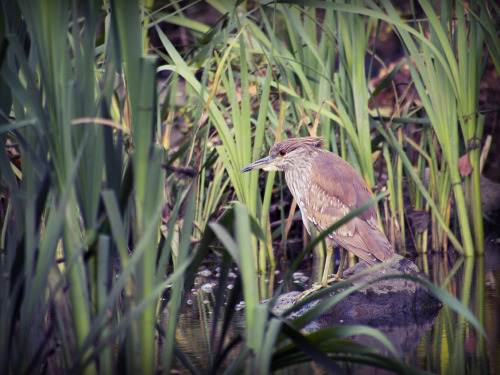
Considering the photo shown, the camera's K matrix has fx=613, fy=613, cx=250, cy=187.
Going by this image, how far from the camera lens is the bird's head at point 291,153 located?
13.9 ft

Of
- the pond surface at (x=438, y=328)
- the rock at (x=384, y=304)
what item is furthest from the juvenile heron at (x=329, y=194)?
the pond surface at (x=438, y=328)

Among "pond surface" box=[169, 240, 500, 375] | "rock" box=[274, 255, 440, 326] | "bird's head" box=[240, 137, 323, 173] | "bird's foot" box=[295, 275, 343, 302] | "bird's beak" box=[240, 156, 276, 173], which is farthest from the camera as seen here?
"bird's head" box=[240, 137, 323, 173]

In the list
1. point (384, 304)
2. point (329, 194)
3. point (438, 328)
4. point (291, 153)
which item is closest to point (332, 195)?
point (329, 194)

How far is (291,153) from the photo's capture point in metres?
4.27

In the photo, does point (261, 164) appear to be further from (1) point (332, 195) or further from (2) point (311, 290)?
(2) point (311, 290)

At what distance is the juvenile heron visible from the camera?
145 inches

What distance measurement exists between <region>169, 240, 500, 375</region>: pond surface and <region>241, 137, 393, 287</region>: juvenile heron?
0.48m

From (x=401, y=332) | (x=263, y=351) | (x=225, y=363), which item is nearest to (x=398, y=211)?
(x=401, y=332)

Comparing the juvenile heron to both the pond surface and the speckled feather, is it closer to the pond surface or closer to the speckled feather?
the speckled feather

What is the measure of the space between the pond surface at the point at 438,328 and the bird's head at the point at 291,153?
2.61 ft

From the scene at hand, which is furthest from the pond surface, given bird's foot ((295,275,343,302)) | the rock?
bird's foot ((295,275,343,302))

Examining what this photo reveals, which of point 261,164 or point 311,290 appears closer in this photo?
point 311,290

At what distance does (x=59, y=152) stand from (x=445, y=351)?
166cm

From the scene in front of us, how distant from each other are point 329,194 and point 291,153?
1.45ft
